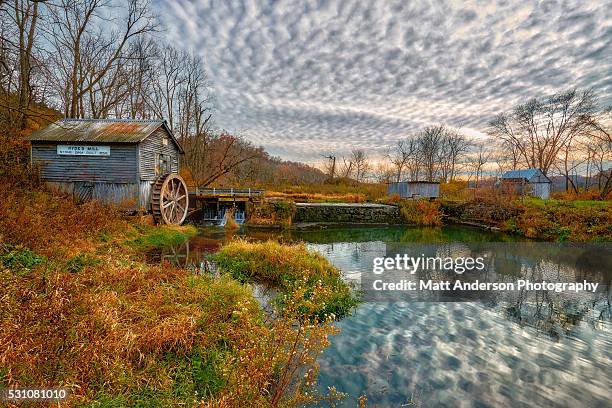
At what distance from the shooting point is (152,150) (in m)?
16.9

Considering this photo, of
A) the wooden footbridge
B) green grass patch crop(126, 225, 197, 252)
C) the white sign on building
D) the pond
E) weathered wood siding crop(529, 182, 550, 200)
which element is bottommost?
the pond

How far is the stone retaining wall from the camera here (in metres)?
22.2

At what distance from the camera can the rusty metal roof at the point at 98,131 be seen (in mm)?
15039

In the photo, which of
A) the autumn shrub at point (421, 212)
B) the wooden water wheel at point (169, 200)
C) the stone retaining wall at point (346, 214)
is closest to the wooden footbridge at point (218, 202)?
the wooden water wheel at point (169, 200)

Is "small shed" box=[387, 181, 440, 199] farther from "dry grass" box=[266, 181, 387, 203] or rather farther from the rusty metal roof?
the rusty metal roof

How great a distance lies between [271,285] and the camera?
7.84 meters

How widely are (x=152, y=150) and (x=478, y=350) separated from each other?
17.2 metres

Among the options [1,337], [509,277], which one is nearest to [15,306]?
[1,337]

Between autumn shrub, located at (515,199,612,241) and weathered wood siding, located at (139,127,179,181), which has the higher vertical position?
weathered wood siding, located at (139,127,179,181)

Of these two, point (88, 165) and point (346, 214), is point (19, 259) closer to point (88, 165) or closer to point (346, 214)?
point (88, 165)

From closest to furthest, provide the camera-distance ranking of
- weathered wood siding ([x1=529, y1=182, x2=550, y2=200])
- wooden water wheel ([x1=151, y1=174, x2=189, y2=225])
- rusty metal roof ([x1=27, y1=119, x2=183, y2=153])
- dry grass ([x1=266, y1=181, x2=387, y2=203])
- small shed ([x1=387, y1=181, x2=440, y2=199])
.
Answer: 1. rusty metal roof ([x1=27, y1=119, x2=183, y2=153])
2. wooden water wheel ([x1=151, y1=174, x2=189, y2=225])
3. small shed ([x1=387, y1=181, x2=440, y2=199])
4. dry grass ([x1=266, y1=181, x2=387, y2=203])
5. weathered wood siding ([x1=529, y1=182, x2=550, y2=200])

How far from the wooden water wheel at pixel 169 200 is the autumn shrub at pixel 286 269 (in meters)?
8.26

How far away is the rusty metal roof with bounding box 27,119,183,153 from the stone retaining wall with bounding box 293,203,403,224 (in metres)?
10.8

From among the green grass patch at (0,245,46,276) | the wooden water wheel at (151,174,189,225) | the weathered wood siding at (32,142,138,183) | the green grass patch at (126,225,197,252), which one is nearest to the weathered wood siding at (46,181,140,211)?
the weathered wood siding at (32,142,138,183)
